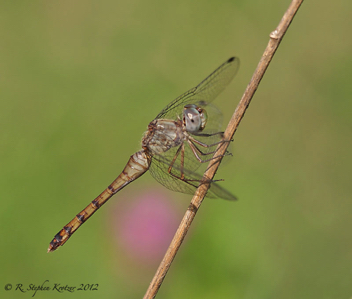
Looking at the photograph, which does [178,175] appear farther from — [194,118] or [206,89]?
[206,89]

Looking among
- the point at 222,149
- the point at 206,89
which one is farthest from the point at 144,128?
the point at 222,149

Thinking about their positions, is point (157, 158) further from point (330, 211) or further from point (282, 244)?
point (330, 211)

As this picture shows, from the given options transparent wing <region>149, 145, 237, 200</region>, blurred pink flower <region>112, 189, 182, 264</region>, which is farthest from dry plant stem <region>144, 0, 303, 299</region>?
blurred pink flower <region>112, 189, 182, 264</region>

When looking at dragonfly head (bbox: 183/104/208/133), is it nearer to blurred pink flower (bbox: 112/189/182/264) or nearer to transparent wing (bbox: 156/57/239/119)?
transparent wing (bbox: 156/57/239/119)

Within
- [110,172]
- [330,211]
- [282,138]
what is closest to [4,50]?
[110,172]

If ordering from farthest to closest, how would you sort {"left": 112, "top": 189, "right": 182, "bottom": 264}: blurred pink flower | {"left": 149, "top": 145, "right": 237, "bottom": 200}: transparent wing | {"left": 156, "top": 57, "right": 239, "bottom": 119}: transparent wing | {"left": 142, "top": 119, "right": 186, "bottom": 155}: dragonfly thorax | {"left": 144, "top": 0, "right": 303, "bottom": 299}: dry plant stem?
{"left": 112, "top": 189, "right": 182, "bottom": 264}: blurred pink flower
{"left": 156, "top": 57, "right": 239, "bottom": 119}: transparent wing
{"left": 142, "top": 119, "right": 186, "bottom": 155}: dragonfly thorax
{"left": 149, "top": 145, "right": 237, "bottom": 200}: transparent wing
{"left": 144, "top": 0, "right": 303, "bottom": 299}: dry plant stem
